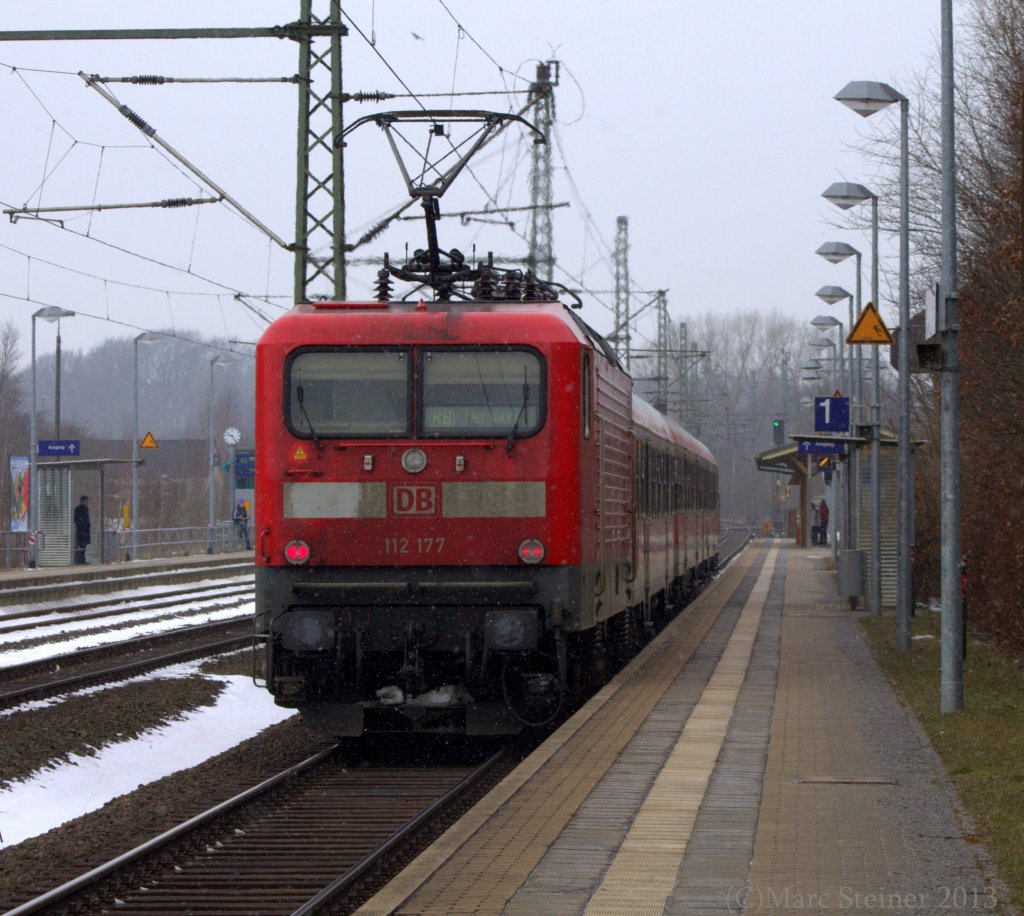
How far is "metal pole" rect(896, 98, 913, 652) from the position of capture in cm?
1661

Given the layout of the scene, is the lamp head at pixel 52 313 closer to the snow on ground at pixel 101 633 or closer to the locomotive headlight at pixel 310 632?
the snow on ground at pixel 101 633

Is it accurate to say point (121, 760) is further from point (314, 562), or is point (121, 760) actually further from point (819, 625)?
point (819, 625)

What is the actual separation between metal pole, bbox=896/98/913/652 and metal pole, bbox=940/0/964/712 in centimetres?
425

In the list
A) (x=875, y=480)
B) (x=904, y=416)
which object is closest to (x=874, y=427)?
(x=875, y=480)

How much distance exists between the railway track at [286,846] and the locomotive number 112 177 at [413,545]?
1.49m

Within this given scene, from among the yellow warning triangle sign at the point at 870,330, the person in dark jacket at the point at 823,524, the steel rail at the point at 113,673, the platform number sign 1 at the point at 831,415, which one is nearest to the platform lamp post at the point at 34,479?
the steel rail at the point at 113,673

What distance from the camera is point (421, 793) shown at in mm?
10172

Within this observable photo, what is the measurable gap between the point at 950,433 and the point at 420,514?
398 cm

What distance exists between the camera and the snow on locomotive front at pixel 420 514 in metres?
11.0

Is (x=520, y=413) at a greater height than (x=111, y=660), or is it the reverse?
(x=520, y=413)

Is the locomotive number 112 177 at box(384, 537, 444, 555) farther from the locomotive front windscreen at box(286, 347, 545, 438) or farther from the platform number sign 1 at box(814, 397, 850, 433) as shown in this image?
the platform number sign 1 at box(814, 397, 850, 433)

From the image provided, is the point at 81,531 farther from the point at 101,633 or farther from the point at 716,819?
the point at 716,819

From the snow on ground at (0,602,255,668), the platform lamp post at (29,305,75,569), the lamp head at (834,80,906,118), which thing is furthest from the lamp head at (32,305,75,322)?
the lamp head at (834,80,906,118)

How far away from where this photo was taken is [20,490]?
38.0m
